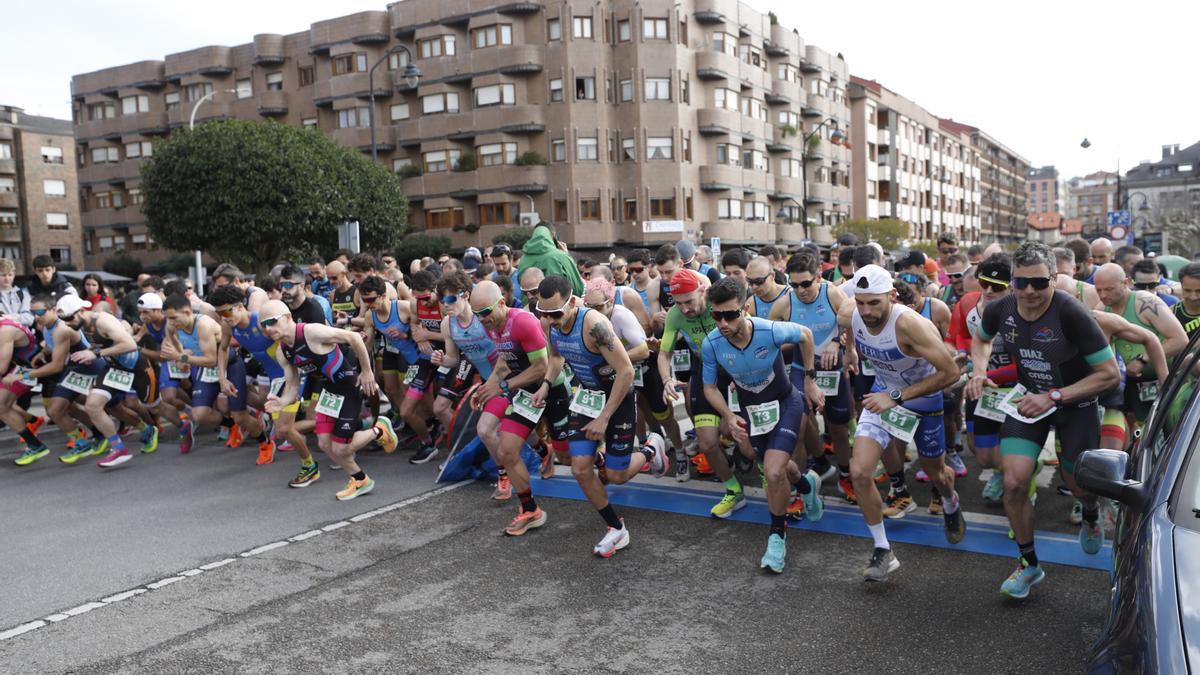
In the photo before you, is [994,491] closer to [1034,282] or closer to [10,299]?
[1034,282]

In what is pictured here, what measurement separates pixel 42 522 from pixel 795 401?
6371 mm

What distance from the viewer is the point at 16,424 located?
33.0 feet

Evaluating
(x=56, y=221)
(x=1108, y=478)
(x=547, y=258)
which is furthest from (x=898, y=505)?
(x=56, y=221)

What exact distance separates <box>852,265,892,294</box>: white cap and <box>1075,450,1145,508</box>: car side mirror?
2477 mm

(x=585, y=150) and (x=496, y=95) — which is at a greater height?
(x=496, y=95)

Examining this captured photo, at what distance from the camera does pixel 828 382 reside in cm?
721

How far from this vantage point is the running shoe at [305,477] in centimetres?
852

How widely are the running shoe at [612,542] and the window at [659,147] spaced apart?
43.1 meters

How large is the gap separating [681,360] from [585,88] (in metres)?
41.2

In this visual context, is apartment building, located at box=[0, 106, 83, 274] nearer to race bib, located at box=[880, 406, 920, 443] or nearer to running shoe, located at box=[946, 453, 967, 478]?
running shoe, located at box=[946, 453, 967, 478]

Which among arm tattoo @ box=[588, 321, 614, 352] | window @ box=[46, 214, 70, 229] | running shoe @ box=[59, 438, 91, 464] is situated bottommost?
running shoe @ box=[59, 438, 91, 464]

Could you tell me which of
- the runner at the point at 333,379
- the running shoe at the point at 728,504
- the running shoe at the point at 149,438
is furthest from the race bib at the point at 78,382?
the running shoe at the point at 728,504

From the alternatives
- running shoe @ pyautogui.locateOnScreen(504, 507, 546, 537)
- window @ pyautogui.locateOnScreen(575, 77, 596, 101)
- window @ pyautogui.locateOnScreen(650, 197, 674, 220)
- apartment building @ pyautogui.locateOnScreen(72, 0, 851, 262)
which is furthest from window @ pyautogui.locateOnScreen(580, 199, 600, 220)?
running shoe @ pyautogui.locateOnScreen(504, 507, 546, 537)

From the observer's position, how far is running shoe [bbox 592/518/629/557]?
6.12 meters
